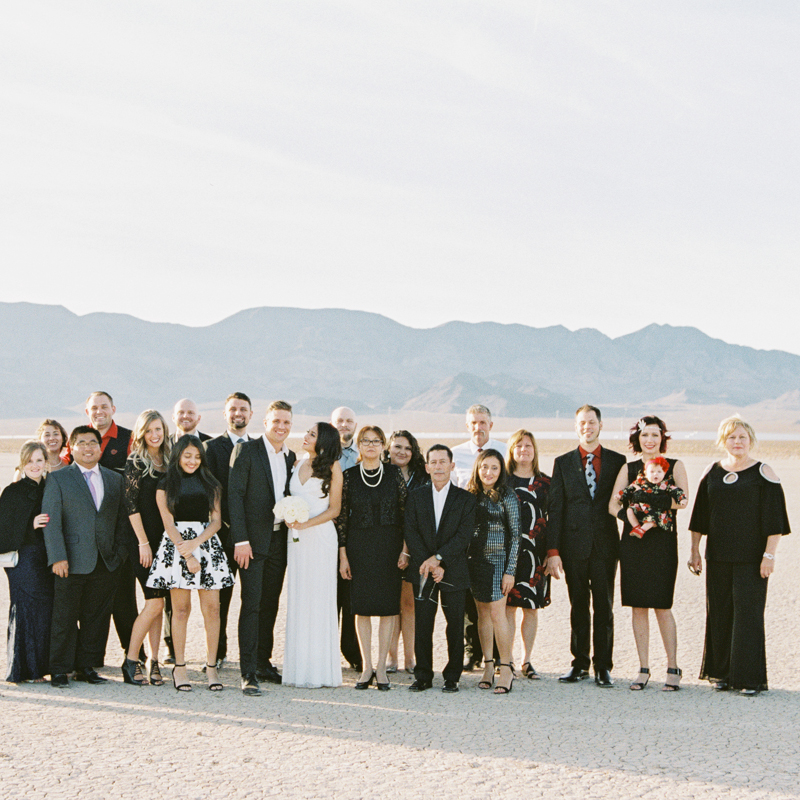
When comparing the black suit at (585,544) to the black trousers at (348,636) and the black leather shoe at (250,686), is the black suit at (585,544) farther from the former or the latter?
the black leather shoe at (250,686)

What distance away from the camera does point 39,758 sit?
4770 mm

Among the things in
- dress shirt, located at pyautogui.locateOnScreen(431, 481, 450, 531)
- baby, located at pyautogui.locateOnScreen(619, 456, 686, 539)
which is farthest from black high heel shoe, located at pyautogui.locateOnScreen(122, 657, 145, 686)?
baby, located at pyautogui.locateOnScreen(619, 456, 686, 539)

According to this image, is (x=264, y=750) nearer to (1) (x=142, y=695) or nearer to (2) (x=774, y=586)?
(1) (x=142, y=695)

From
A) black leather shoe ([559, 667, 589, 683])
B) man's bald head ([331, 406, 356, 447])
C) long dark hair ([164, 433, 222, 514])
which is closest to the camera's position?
long dark hair ([164, 433, 222, 514])

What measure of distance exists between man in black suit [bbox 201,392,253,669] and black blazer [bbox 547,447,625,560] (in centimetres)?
233

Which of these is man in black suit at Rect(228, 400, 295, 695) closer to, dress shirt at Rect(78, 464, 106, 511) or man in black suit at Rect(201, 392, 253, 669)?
man in black suit at Rect(201, 392, 253, 669)

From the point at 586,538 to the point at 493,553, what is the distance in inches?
27.2

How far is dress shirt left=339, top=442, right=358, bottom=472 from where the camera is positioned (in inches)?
286

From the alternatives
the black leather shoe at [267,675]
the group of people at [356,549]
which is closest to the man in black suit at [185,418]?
the group of people at [356,549]

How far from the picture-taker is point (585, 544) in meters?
6.56

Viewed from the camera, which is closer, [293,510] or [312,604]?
[293,510]

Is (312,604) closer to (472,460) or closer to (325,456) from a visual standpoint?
(325,456)

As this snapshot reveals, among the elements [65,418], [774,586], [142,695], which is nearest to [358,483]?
[142,695]

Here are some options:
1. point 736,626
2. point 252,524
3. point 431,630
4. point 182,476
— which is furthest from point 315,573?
point 736,626
